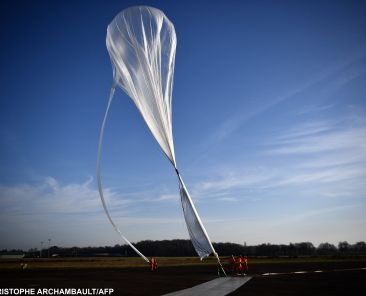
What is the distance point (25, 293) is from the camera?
12102 millimetres

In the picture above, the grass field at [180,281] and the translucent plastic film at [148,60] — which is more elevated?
the translucent plastic film at [148,60]

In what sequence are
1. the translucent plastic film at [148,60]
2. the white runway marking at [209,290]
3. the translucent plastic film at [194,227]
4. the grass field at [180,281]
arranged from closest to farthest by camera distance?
the white runway marking at [209,290]
the grass field at [180,281]
the translucent plastic film at [148,60]
the translucent plastic film at [194,227]

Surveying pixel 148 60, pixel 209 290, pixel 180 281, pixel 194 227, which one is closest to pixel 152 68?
pixel 148 60

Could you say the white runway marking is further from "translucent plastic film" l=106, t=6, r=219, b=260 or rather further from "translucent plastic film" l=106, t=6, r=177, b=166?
"translucent plastic film" l=106, t=6, r=177, b=166

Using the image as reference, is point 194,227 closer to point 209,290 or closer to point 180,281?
point 180,281

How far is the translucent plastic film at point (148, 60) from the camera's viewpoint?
15680mm

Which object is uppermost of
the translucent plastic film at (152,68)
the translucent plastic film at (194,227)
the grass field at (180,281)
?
the translucent plastic film at (152,68)

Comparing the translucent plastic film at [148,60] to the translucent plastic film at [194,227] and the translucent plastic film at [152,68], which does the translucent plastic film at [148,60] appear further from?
the translucent plastic film at [194,227]

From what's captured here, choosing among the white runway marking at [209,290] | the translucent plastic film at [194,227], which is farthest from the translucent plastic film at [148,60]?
the white runway marking at [209,290]

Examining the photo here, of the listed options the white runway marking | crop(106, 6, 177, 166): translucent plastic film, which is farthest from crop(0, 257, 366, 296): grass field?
crop(106, 6, 177, 166): translucent plastic film

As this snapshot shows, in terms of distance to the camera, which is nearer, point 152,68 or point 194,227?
point 152,68

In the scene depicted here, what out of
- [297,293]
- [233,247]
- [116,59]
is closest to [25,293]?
[297,293]

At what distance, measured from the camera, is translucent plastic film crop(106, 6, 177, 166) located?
15680mm

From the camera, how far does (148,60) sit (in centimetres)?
1580
